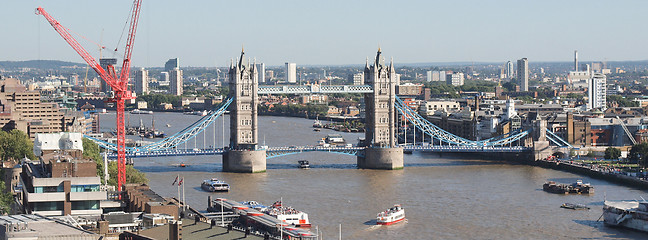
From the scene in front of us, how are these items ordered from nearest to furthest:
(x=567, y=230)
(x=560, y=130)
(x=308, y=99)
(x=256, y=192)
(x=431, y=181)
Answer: (x=567, y=230), (x=256, y=192), (x=431, y=181), (x=560, y=130), (x=308, y=99)

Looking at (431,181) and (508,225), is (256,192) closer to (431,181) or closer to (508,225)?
(431,181)

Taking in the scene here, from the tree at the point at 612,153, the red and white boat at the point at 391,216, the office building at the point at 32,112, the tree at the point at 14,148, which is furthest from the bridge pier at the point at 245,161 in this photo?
the tree at the point at 612,153

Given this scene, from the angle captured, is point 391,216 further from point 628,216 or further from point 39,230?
point 39,230

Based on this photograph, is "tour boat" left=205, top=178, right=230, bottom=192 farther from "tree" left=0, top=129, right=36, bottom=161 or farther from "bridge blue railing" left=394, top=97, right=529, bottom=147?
"bridge blue railing" left=394, top=97, right=529, bottom=147

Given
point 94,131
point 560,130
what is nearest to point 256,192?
point 560,130

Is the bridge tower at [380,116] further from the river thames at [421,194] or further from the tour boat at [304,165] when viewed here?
the tour boat at [304,165]

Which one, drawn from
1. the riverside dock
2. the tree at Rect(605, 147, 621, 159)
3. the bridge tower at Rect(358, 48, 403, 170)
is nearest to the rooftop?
the riverside dock

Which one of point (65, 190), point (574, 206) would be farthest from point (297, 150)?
point (65, 190)
